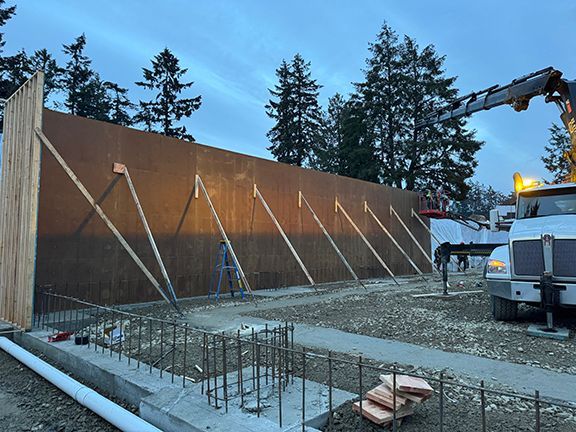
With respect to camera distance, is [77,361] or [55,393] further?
[77,361]

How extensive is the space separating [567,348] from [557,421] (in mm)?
2786

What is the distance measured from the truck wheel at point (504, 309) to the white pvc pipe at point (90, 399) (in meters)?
6.29

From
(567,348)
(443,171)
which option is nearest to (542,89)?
(567,348)

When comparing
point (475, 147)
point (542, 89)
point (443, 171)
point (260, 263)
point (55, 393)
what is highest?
point (475, 147)

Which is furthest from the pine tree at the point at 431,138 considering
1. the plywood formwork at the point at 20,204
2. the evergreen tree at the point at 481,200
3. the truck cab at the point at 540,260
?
the evergreen tree at the point at 481,200

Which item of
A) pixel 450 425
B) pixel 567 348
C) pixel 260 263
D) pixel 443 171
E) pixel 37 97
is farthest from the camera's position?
pixel 443 171

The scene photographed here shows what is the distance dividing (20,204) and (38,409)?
13.5 ft

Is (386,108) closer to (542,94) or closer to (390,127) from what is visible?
(390,127)

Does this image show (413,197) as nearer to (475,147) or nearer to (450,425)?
(475,147)

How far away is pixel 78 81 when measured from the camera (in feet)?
111

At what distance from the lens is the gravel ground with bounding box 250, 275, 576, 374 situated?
5109mm

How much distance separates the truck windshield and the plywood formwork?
9110mm

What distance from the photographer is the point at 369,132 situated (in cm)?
3447

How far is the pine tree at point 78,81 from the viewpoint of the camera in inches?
1292
